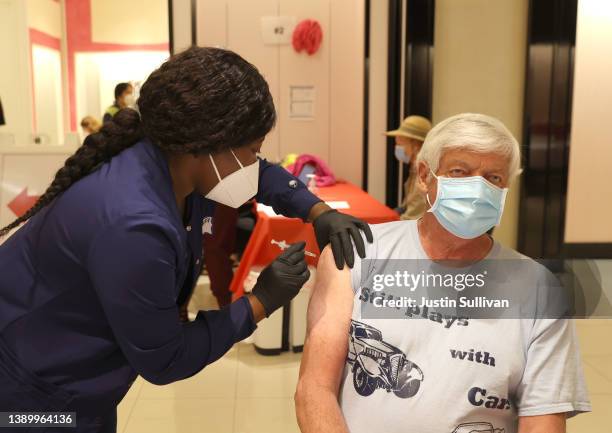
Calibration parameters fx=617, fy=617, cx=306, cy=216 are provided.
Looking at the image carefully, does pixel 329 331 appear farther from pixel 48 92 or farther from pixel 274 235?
pixel 48 92

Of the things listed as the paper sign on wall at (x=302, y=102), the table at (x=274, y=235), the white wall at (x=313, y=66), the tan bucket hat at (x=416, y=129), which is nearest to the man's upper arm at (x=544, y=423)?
the table at (x=274, y=235)

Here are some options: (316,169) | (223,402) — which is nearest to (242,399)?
(223,402)

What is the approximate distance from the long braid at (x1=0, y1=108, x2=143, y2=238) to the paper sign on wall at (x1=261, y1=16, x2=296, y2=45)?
171 inches

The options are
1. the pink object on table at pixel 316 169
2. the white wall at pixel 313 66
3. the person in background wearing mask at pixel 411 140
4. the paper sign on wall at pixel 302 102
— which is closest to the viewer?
the person in background wearing mask at pixel 411 140

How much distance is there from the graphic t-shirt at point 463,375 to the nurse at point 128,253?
269 mm

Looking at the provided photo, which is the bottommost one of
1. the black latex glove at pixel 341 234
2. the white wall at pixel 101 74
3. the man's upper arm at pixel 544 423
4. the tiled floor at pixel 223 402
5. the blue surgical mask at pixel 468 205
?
the tiled floor at pixel 223 402

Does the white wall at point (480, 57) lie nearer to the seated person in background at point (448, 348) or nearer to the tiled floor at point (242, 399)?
the tiled floor at point (242, 399)

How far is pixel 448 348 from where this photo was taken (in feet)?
4.22

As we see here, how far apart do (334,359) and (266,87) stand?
23.6 inches

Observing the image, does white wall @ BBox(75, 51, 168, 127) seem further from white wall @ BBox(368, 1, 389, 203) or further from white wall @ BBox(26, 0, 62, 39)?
white wall @ BBox(368, 1, 389, 203)

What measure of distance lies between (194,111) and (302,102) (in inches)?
178

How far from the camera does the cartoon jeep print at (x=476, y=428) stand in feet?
4.16

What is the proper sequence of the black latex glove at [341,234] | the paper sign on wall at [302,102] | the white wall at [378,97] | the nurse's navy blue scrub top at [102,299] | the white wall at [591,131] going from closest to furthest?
the nurse's navy blue scrub top at [102,299] < the black latex glove at [341,234] < the white wall at [591,131] < the white wall at [378,97] < the paper sign on wall at [302,102]

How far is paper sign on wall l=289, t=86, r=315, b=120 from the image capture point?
553 cm
